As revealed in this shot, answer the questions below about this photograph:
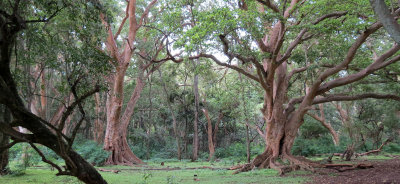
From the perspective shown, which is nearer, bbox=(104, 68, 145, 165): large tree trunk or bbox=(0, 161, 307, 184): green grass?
bbox=(0, 161, 307, 184): green grass

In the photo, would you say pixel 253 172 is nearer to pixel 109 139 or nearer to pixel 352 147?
pixel 352 147

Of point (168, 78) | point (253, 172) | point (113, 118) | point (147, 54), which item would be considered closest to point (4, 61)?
point (253, 172)

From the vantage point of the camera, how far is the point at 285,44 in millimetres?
14094

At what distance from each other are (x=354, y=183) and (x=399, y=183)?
973 mm

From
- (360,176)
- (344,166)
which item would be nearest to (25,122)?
(360,176)

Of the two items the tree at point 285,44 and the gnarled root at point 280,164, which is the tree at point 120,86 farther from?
the gnarled root at point 280,164

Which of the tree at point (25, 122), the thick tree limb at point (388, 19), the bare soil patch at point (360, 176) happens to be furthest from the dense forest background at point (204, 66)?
the bare soil patch at point (360, 176)

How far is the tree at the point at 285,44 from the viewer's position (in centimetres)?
846

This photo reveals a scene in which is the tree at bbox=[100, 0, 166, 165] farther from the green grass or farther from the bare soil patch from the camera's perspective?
the bare soil patch

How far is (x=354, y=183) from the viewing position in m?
6.82

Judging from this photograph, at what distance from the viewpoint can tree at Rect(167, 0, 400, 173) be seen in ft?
27.8

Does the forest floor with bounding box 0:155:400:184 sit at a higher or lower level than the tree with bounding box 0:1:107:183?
lower

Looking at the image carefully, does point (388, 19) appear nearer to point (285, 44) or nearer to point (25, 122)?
point (25, 122)

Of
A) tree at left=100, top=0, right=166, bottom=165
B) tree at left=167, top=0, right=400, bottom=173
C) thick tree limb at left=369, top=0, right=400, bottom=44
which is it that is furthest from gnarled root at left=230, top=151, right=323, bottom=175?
tree at left=100, top=0, right=166, bottom=165
